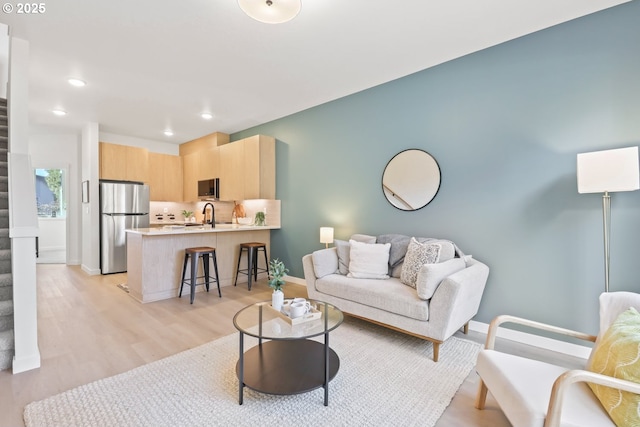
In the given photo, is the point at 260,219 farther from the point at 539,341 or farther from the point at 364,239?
the point at 539,341

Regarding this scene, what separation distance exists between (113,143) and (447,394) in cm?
698

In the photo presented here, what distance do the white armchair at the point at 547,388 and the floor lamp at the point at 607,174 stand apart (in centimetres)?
82

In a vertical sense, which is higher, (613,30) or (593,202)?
(613,30)

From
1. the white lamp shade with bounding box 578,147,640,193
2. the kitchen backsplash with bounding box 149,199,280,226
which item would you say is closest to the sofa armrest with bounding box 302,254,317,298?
the kitchen backsplash with bounding box 149,199,280,226

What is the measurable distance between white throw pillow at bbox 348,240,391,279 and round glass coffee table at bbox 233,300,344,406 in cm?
88

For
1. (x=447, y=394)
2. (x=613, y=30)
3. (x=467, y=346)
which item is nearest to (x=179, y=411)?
(x=447, y=394)

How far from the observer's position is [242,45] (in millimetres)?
2754

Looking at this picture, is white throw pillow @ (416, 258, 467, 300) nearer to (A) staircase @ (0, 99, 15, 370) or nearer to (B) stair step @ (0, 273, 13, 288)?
(A) staircase @ (0, 99, 15, 370)

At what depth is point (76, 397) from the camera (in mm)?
1805

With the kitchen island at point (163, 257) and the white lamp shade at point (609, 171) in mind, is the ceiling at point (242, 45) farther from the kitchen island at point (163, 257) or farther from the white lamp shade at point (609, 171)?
the kitchen island at point (163, 257)

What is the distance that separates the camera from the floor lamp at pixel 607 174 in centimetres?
190

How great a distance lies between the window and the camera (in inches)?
270

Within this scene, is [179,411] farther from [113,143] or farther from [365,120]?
[113,143]

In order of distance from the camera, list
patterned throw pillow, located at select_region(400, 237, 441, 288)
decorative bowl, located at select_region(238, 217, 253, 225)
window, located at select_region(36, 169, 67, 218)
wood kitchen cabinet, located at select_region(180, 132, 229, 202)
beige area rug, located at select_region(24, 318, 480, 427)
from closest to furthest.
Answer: beige area rug, located at select_region(24, 318, 480, 427) < patterned throw pillow, located at select_region(400, 237, 441, 288) < decorative bowl, located at select_region(238, 217, 253, 225) < wood kitchen cabinet, located at select_region(180, 132, 229, 202) < window, located at select_region(36, 169, 67, 218)
